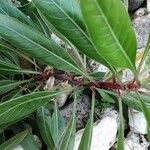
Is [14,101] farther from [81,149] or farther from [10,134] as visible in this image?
[10,134]

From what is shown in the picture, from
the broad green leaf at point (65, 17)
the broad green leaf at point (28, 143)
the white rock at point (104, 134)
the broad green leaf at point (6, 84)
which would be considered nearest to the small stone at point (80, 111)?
the white rock at point (104, 134)

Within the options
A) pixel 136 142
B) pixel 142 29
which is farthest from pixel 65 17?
pixel 142 29

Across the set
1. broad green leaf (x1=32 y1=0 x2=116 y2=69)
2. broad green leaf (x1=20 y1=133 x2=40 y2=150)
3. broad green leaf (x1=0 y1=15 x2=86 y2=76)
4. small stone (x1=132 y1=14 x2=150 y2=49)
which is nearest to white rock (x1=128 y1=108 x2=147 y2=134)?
small stone (x1=132 y1=14 x2=150 y2=49)

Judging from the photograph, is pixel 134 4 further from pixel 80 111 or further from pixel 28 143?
pixel 28 143

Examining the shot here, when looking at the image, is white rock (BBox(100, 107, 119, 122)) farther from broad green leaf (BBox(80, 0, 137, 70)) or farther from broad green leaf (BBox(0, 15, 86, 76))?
broad green leaf (BBox(80, 0, 137, 70))

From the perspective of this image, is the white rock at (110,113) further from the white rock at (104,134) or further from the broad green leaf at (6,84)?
the broad green leaf at (6,84)

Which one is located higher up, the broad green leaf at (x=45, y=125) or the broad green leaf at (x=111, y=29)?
the broad green leaf at (x=111, y=29)

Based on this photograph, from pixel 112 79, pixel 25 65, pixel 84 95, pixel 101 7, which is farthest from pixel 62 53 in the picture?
pixel 84 95
